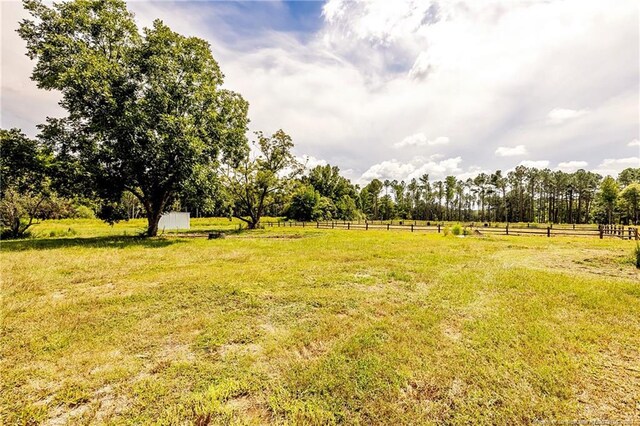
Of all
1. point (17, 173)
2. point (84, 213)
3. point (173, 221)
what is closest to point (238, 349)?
point (17, 173)

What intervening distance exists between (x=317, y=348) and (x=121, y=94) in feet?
63.2

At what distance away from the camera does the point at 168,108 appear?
673 inches

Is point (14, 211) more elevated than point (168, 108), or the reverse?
point (168, 108)

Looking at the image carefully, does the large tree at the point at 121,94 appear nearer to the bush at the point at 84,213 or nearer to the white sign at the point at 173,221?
the white sign at the point at 173,221

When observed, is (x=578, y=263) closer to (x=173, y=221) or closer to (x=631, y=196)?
(x=173, y=221)

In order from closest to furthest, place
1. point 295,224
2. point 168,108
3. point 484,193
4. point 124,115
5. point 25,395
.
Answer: point 25,395 → point 124,115 → point 168,108 → point 295,224 → point 484,193

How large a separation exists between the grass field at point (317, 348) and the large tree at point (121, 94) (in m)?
9.60

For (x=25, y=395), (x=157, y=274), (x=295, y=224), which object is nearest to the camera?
(x=25, y=395)

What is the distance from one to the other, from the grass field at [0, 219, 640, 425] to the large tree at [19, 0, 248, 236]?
960cm

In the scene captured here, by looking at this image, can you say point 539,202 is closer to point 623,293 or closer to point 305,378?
point 623,293

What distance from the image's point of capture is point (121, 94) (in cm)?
1612

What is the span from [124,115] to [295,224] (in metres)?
30.0

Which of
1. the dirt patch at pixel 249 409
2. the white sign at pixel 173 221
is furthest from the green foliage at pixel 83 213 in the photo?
the dirt patch at pixel 249 409

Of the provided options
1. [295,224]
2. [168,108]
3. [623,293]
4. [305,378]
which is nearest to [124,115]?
[168,108]
